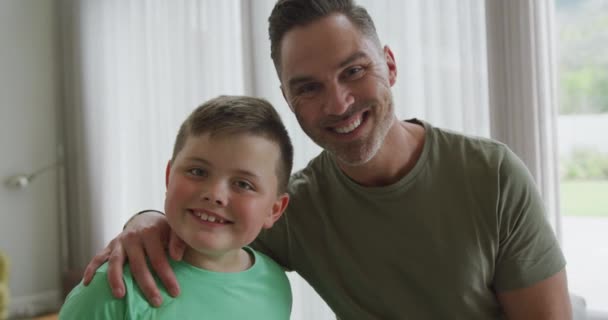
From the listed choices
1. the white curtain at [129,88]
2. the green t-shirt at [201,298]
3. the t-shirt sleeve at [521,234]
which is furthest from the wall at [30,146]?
the t-shirt sleeve at [521,234]

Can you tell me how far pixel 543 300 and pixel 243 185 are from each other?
69cm

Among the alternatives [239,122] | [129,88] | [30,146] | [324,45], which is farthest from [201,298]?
[30,146]

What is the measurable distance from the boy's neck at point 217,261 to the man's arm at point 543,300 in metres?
0.59

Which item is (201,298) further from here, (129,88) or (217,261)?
(129,88)

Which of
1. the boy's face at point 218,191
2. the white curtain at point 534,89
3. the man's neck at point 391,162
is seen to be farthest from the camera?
the white curtain at point 534,89

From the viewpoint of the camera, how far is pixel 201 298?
119cm

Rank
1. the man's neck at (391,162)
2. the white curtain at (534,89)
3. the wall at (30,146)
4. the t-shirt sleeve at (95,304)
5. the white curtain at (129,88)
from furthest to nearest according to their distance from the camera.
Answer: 1. the wall at (30,146)
2. the white curtain at (129,88)
3. the white curtain at (534,89)
4. the man's neck at (391,162)
5. the t-shirt sleeve at (95,304)

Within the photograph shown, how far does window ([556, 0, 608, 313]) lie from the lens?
2086mm

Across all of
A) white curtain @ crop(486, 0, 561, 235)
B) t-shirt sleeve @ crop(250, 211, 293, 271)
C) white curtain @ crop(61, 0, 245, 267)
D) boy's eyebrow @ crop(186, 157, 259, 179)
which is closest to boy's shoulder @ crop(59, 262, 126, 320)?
boy's eyebrow @ crop(186, 157, 259, 179)

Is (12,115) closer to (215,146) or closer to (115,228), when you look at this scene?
(115,228)

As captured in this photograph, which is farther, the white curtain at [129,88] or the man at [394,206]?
the white curtain at [129,88]

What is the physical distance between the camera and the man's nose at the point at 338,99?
1301 mm

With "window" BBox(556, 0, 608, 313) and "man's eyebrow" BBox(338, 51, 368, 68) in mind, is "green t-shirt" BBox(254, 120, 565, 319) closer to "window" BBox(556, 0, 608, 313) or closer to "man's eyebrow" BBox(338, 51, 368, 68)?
"man's eyebrow" BBox(338, 51, 368, 68)

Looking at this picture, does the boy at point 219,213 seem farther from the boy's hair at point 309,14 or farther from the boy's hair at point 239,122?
the boy's hair at point 309,14
